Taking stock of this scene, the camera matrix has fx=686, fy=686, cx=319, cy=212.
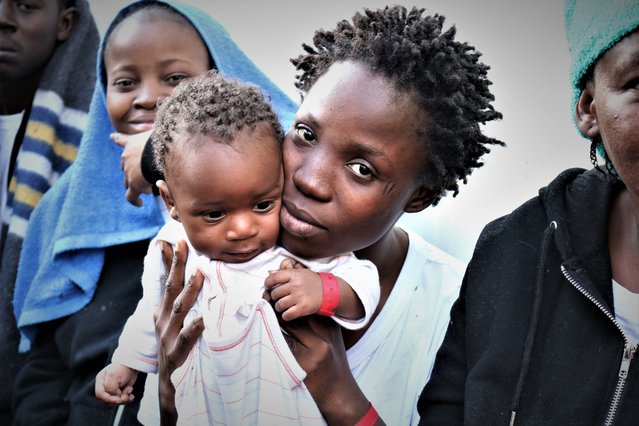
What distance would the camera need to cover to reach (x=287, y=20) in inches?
72.2

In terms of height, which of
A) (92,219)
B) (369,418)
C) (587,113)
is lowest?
(92,219)

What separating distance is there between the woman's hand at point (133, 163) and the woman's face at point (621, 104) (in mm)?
1027

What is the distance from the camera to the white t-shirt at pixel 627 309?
1271 mm

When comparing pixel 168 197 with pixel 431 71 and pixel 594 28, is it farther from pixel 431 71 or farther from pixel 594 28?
pixel 594 28

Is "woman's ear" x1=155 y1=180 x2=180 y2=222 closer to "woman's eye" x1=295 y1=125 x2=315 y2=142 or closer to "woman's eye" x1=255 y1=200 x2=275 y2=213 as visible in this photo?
"woman's eye" x1=255 y1=200 x2=275 y2=213

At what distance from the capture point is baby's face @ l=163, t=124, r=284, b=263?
1.32 metres

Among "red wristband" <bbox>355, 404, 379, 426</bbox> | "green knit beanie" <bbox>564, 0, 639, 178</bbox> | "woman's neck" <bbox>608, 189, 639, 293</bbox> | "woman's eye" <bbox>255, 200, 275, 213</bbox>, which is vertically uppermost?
"green knit beanie" <bbox>564, 0, 639, 178</bbox>

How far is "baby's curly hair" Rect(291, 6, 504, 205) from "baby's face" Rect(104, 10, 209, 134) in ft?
1.28

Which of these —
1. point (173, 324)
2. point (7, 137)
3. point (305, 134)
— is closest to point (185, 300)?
point (173, 324)

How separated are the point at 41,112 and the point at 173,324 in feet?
3.32

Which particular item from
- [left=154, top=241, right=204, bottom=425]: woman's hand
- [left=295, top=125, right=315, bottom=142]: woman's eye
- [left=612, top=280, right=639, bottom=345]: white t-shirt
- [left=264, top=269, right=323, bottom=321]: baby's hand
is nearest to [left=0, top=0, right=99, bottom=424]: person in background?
[left=154, top=241, right=204, bottom=425]: woman's hand

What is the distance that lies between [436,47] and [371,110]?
21 centimetres

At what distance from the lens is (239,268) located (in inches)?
54.4

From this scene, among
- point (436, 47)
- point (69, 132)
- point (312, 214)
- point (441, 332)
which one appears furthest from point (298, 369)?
point (69, 132)
